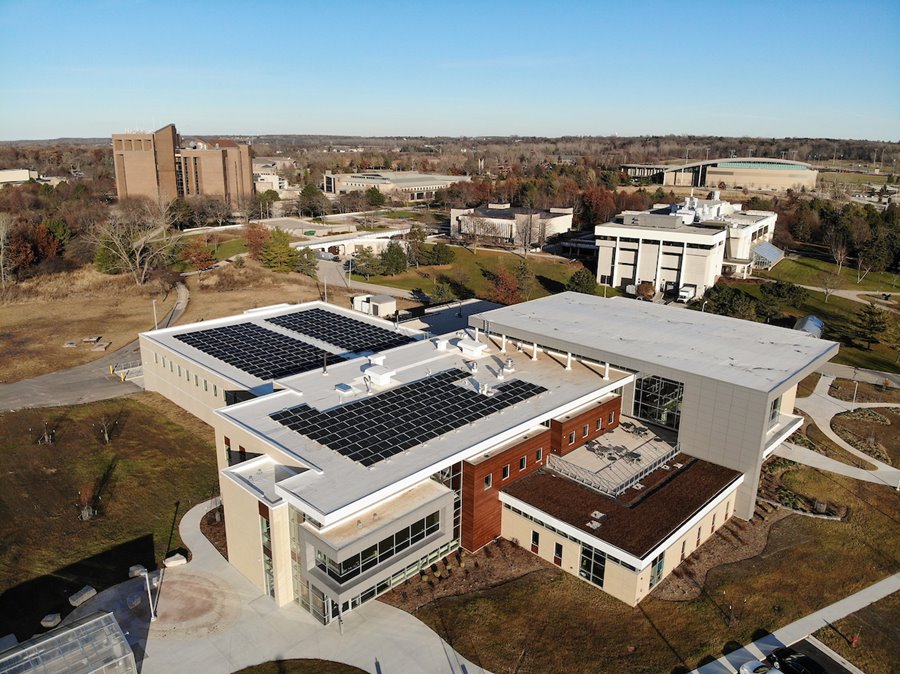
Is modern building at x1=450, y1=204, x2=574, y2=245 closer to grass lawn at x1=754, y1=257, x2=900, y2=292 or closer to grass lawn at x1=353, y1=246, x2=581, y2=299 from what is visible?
grass lawn at x1=353, y1=246, x2=581, y2=299

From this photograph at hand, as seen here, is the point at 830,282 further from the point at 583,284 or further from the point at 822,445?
the point at 822,445

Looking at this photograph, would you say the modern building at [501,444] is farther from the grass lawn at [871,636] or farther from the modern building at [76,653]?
the grass lawn at [871,636]

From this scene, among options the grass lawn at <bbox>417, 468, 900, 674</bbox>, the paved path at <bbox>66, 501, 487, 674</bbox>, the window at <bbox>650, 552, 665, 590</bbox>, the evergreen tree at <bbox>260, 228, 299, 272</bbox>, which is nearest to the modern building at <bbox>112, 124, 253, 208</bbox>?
the evergreen tree at <bbox>260, 228, 299, 272</bbox>

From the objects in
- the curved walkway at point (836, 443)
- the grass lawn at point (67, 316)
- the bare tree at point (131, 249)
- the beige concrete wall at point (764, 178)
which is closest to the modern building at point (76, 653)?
the grass lawn at point (67, 316)

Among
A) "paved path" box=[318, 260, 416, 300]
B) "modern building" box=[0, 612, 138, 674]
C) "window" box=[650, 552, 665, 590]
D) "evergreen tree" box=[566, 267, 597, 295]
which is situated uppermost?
"evergreen tree" box=[566, 267, 597, 295]

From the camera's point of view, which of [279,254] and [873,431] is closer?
[873,431]

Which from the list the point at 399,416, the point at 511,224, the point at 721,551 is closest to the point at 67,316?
the point at 399,416
